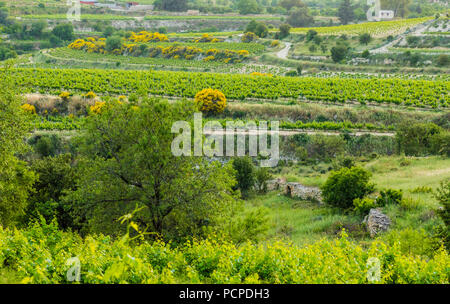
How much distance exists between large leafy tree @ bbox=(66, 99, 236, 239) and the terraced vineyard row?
96.9 feet

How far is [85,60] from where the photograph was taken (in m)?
80.3

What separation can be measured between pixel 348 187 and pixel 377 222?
3829 mm

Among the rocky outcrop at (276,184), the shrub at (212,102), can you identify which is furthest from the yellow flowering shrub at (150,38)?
the rocky outcrop at (276,184)

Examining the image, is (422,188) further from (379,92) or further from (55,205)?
(379,92)

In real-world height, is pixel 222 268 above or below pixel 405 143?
above

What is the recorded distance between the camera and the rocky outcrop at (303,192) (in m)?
24.8

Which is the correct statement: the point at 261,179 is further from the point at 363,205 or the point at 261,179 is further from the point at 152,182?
the point at 152,182

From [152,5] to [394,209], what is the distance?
13229 cm

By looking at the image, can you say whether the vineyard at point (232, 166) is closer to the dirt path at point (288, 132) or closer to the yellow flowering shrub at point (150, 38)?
the dirt path at point (288, 132)

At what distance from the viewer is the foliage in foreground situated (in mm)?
8758

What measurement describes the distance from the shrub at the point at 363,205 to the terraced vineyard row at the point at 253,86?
27312mm

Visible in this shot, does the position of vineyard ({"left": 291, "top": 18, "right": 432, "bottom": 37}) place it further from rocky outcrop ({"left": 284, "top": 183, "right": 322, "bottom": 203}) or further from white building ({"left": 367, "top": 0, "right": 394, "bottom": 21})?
rocky outcrop ({"left": 284, "top": 183, "right": 322, "bottom": 203})
